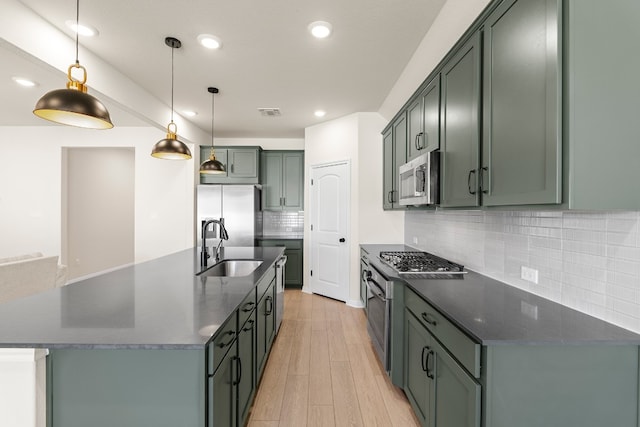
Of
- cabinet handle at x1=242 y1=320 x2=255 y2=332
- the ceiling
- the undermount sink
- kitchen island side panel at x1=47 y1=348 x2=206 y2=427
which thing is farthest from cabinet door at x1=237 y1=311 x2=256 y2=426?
the ceiling

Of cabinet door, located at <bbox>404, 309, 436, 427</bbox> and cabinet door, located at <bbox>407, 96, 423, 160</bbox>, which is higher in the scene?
cabinet door, located at <bbox>407, 96, 423, 160</bbox>

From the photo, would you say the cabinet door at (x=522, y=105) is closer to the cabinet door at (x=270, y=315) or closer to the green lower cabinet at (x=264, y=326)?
the green lower cabinet at (x=264, y=326)

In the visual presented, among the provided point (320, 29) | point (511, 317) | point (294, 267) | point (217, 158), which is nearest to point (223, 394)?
point (511, 317)

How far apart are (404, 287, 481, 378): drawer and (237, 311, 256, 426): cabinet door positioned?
3.42ft

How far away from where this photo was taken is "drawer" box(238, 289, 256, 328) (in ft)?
5.29

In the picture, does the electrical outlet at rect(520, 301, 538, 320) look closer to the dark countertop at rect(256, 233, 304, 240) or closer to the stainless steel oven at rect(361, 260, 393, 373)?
the stainless steel oven at rect(361, 260, 393, 373)

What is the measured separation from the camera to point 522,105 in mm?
1242

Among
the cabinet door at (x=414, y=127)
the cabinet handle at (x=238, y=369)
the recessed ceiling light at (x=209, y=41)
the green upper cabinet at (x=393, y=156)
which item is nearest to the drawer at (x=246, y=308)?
the cabinet handle at (x=238, y=369)

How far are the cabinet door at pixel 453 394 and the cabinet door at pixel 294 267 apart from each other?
A: 3895 mm

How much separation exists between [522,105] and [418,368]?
5.16 feet

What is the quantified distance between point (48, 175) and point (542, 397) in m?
6.83

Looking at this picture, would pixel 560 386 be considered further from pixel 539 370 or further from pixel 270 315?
pixel 270 315

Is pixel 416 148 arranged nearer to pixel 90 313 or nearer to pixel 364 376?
pixel 364 376

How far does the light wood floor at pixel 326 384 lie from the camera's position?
2.02 meters
